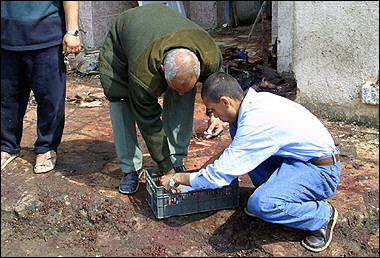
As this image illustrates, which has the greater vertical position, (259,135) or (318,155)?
(259,135)

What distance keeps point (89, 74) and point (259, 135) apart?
20.2 ft

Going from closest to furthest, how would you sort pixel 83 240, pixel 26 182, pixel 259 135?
pixel 259 135 < pixel 83 240 < pixel 26 182

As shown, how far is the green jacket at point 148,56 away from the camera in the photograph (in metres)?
3.29

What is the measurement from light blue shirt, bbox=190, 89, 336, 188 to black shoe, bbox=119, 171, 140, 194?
91 centimetres

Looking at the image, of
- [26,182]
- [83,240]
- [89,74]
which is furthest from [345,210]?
[89,74]

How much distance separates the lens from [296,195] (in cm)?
318

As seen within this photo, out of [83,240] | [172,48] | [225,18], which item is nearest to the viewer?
[172,48]

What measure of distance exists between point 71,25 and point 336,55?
9.15ft

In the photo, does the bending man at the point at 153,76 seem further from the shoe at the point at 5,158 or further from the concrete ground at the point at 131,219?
the shoe at the point at 5,158

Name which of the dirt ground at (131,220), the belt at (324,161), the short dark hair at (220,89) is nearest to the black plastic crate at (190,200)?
the dirt ground at (131,220)

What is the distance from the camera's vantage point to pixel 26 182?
4184 mm

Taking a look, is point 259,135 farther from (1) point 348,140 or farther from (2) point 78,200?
(1) point 348,140

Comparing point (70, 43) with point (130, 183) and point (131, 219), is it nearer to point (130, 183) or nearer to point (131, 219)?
point (130, 183)

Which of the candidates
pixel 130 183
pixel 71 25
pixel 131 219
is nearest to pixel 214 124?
pixel 130 183
